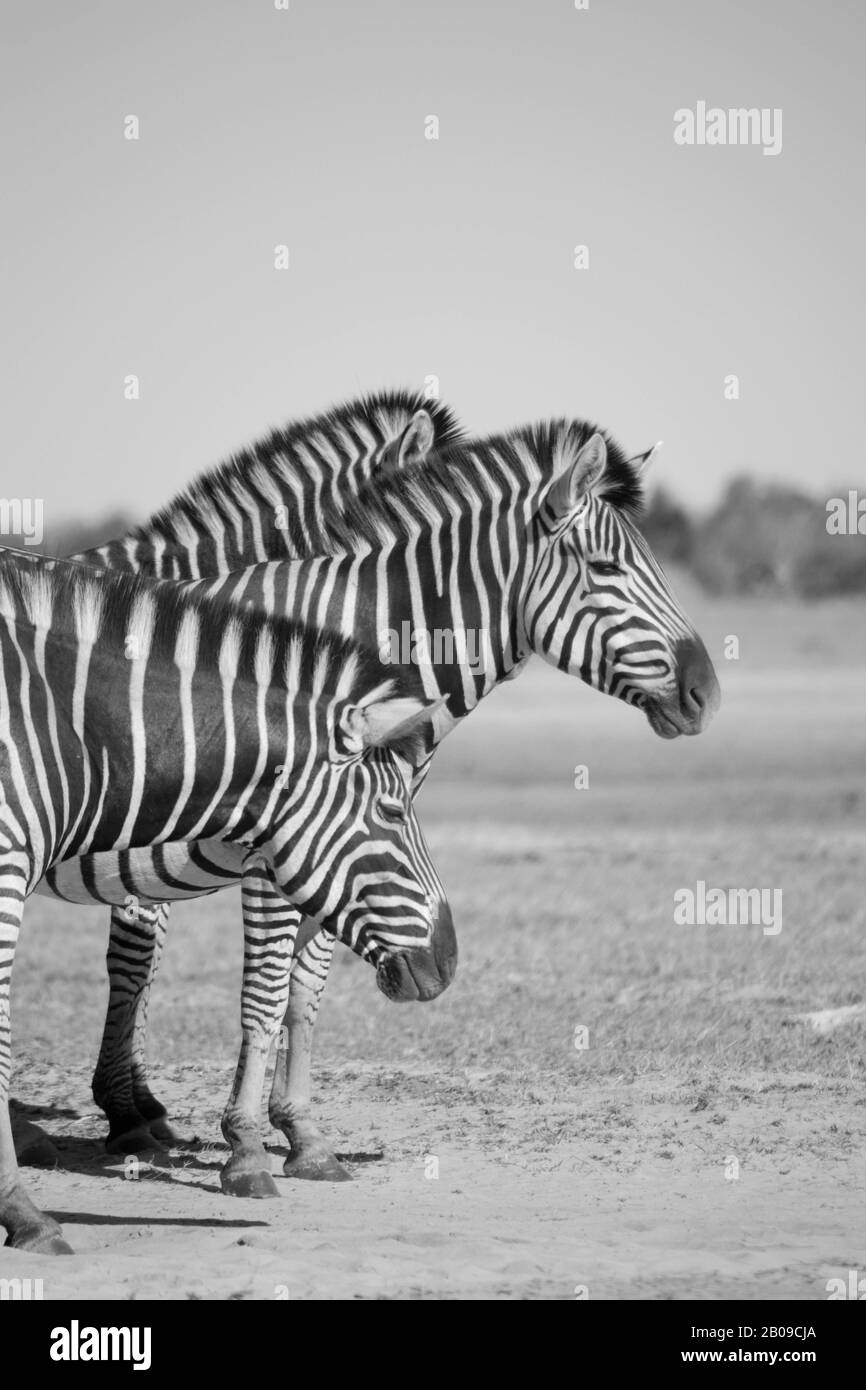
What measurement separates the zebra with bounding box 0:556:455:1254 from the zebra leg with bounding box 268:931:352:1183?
1389 millimetres

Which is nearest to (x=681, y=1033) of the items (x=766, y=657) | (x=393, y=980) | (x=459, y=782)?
(x=393, y=980)

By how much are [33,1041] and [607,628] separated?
5540mm

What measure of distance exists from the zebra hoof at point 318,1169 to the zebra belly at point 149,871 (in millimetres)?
1414

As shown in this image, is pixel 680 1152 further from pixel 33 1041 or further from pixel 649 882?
pixel 649 882

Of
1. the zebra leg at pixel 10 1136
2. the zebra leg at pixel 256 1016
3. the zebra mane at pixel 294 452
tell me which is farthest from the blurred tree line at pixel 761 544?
the zebra leg at pixel 10 1136

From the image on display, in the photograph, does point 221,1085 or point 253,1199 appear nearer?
point 253,1199

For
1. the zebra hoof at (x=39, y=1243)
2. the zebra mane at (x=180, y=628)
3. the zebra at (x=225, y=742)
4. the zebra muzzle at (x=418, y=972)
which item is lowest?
the zebra hoof at (x=39, y=1243)

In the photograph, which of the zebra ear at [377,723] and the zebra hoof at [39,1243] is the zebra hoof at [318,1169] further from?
the zebra ear at [377,723]

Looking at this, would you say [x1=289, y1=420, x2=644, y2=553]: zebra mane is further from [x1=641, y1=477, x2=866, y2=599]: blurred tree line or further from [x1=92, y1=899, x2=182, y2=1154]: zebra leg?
[x1=641, y1=477, x2=866, y2=599]: blurred tree line

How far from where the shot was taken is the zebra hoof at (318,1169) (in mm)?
8594

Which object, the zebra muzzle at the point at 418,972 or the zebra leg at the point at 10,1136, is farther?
the zebra muzzle at the point at 418,972

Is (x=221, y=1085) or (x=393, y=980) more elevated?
(x=393, y=980)

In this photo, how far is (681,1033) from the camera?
37.5ft
